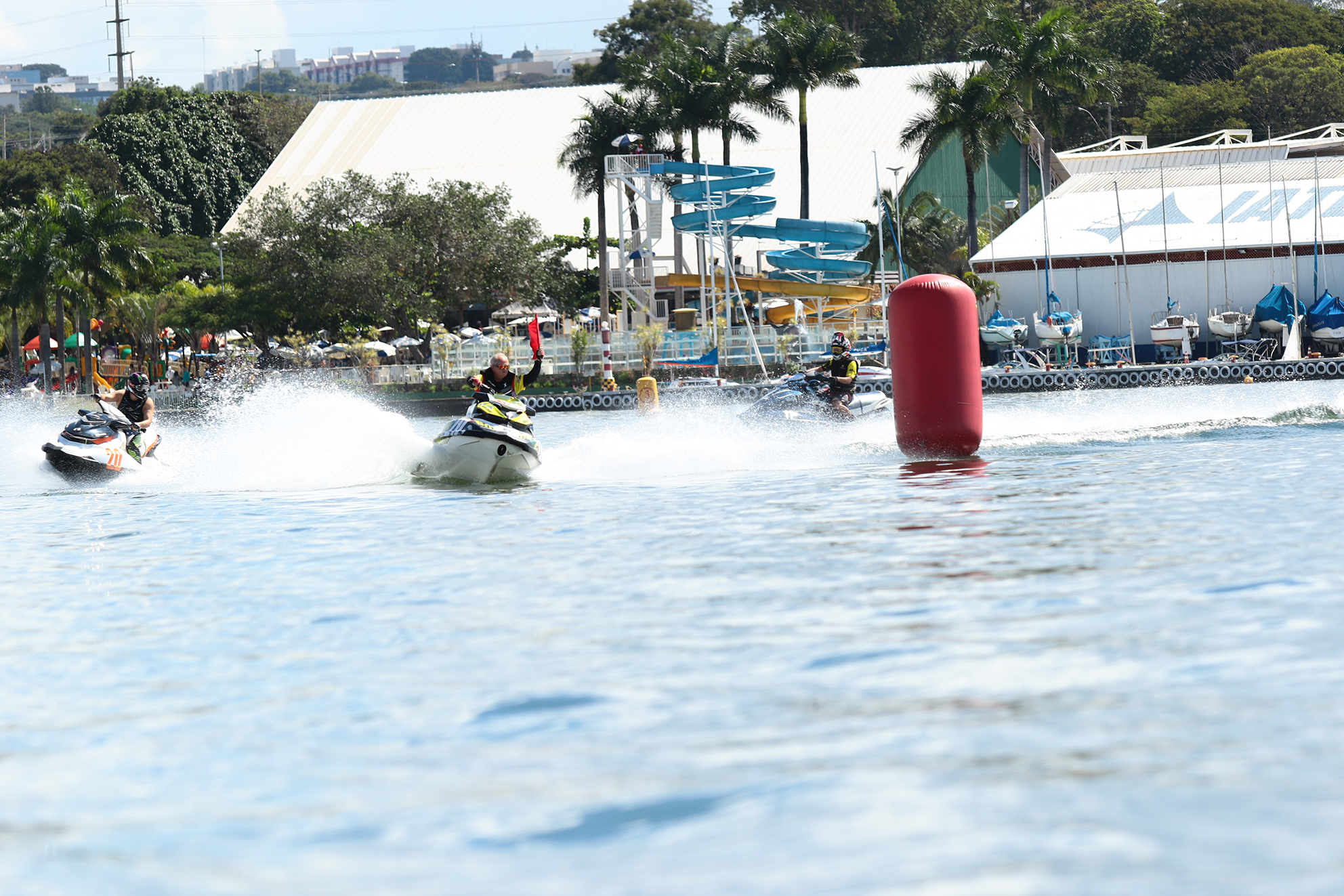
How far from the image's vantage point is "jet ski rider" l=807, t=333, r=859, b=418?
22844mm

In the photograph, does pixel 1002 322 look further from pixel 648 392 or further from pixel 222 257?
pixel 222 257

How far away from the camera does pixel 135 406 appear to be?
20.3 metres

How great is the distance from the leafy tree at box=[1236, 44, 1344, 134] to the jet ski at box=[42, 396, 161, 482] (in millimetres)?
81638

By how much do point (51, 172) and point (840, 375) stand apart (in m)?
74.7

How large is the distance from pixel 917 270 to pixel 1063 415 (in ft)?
149

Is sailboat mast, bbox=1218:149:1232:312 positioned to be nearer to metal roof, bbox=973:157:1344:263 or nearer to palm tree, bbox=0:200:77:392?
metal roof, bbox=973:157:1344:263

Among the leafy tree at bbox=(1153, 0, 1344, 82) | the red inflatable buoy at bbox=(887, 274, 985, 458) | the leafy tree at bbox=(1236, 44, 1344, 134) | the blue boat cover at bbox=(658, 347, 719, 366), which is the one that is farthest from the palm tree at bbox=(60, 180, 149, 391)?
the leafy tree at bbox=(1153, 0, 1344, 82)

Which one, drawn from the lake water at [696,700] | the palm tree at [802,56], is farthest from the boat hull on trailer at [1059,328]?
the lake water at [696,700]

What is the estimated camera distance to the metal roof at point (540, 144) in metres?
77.1

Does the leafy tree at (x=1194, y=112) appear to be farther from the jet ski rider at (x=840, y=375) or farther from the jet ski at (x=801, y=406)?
the jet ski at (x=801, y=406)

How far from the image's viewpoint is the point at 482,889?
454 cm

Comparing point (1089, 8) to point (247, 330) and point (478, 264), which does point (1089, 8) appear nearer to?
point (478, 264)

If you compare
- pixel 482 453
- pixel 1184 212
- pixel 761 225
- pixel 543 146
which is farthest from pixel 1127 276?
pixel 543 146

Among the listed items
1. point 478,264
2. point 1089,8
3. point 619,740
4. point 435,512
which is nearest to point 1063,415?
point 435,512
